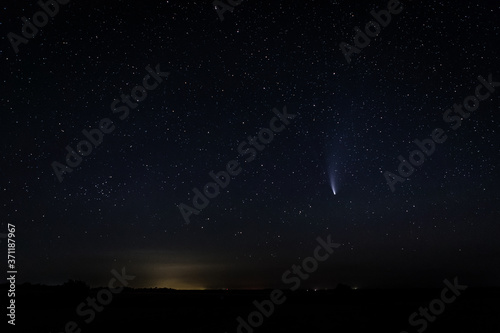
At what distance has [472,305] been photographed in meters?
17.2

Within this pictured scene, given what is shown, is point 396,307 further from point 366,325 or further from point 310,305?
point 366,325

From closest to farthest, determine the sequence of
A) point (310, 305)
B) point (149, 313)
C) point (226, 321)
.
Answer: point (226, 321), point (149, 313), point (310, 305)

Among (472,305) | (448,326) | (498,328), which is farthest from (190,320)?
(472,305)

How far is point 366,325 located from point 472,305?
26.0ft

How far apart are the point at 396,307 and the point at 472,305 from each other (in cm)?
375

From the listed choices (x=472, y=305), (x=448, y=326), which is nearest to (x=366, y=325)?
(x=448, y=326)

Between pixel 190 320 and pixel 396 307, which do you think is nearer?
pixel 190 320

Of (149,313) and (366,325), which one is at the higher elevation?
(149,313)

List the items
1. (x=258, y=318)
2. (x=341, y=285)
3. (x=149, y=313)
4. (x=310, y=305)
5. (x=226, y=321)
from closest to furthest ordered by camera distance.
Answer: (x=226, y=321), (x=258, y=318), (x=149, y=313), (x=310, y=305), (x=341, y=285)

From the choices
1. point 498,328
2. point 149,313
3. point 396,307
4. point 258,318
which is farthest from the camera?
point 396,307

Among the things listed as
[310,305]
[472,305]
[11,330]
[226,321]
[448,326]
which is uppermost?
[11,330]

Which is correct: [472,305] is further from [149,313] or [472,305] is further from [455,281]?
[149,313]

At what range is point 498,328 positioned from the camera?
38.1ft

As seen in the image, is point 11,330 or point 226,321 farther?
point 226,321
